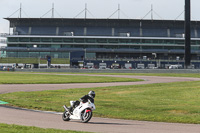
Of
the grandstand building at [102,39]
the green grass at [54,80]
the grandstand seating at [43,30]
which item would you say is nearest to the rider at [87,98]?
the green grass at [54,80]

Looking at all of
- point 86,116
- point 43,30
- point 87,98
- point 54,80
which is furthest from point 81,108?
point 43,30

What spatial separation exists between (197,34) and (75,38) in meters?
51.6

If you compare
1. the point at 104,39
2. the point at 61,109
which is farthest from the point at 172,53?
the point at 61,109

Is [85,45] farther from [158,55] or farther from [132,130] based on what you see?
[132,130]

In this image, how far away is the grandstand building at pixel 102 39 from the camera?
141875 millimetres

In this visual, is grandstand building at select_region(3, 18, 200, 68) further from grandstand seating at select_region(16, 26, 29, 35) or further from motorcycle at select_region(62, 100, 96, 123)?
motorcycle at select_region(62, 100, 96, 123)

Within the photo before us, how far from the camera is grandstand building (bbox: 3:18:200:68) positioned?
5586 inches

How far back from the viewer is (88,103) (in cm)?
1501

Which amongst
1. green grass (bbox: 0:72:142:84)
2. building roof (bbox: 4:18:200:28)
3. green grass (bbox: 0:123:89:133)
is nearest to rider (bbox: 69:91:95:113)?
green grass (bbox: 0:123:89:133)

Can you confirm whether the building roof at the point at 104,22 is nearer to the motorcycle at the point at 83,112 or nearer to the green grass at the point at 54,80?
the green grass at the point at 54,80

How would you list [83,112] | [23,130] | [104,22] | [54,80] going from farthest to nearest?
[104,22] → [54,80] → [83,112] → [23,130]

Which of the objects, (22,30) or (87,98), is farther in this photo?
(22,30)

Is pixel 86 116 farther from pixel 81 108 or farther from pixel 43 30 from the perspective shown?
pixel 43 30

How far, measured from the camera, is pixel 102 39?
14312 centimetres
